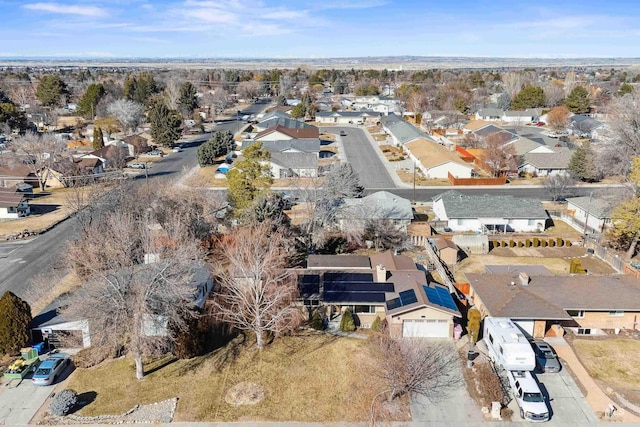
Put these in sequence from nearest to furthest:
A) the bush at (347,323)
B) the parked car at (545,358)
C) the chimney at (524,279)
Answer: the parked car at (545,358) < the bush at (347,323) < the chimney at (524,279)

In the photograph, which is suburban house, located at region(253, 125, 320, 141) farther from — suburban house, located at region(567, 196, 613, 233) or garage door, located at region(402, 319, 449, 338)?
garage door, located at region(402, 319, 449, 338)

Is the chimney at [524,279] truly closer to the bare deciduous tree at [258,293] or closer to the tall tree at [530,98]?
the bare deciduous tree at [258,293]

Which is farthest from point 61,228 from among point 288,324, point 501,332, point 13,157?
point 501,332

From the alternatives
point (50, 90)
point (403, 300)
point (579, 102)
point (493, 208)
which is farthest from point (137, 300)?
point (50, 90)

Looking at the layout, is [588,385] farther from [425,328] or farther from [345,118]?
[345,118]

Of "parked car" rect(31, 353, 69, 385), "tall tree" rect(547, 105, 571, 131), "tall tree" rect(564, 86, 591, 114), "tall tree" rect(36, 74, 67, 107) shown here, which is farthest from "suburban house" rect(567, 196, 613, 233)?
"tall tree" rect(36, 74, 67, 107)

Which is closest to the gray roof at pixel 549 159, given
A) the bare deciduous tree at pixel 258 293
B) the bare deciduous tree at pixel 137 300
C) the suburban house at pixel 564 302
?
the suburban house at pixel 564 302
